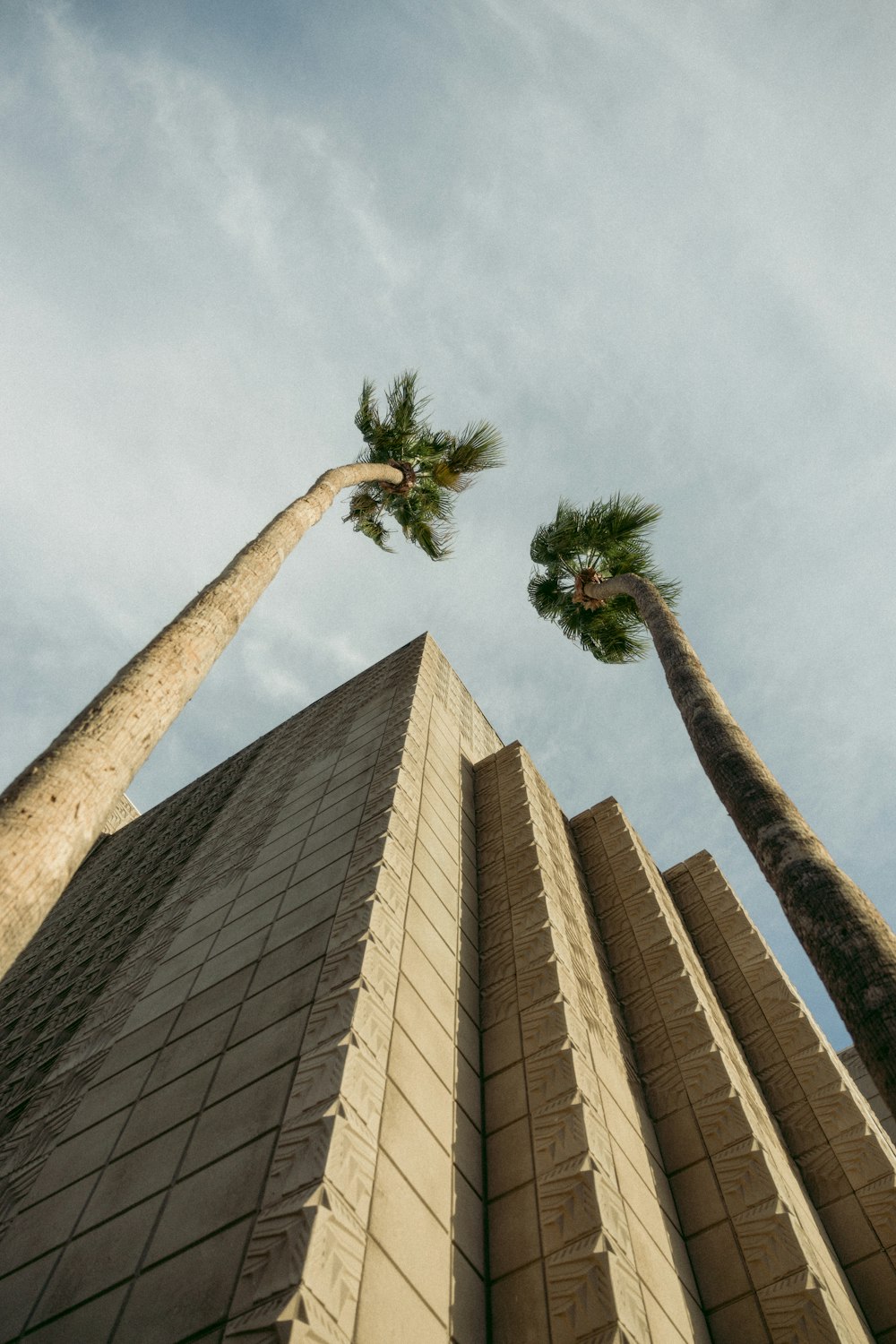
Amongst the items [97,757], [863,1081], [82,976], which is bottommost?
[863,1081]

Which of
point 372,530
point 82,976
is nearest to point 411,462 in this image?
point 372,530

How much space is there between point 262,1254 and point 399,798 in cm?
416

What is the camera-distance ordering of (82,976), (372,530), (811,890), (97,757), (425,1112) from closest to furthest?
(97,757) → (811,890) → (425,1112) → (82,976) → (372,530)

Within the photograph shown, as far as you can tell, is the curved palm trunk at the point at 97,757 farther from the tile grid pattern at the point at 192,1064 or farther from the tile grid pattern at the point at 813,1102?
the tile grid pattern at the point at 813,1102

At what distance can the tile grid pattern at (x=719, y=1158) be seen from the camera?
4.20 m

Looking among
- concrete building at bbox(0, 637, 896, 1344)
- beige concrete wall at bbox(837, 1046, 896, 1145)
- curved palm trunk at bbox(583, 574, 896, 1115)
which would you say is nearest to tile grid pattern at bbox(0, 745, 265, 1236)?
concrete building at bbox(0, 637, 896, 1344)

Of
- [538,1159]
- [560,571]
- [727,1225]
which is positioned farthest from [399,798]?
[560,571]

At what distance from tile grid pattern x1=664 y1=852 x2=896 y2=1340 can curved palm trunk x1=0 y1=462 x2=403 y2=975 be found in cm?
560

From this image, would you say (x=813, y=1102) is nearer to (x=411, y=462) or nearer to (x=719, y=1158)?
(x=719, y=1158)

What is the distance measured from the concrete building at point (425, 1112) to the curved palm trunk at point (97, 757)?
174 cm

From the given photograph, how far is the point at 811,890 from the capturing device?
167 inches

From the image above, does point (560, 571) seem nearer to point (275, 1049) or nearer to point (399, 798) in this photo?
point (399, 798)

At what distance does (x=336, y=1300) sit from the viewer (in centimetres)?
293

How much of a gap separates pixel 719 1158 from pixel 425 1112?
2.35 meters
